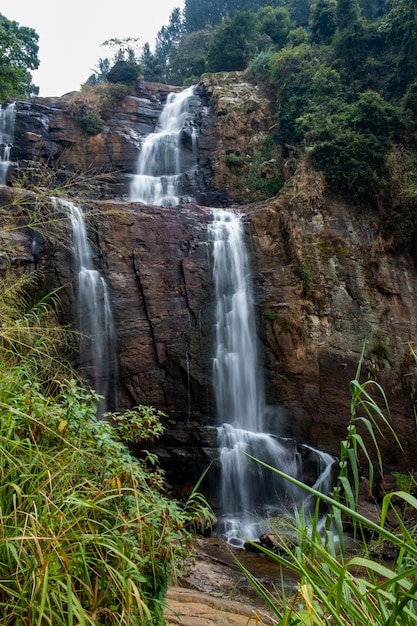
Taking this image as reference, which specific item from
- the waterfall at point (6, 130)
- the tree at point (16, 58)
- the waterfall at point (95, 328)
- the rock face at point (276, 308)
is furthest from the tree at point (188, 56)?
the waterfall at point (95, 328)

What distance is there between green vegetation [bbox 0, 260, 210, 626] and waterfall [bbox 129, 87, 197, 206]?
477 inches

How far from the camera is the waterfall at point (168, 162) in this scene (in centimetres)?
1448

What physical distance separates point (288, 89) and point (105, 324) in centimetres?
1149

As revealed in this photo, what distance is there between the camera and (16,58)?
21656 millimetres

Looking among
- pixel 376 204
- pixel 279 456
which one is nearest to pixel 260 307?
pixel 279 456

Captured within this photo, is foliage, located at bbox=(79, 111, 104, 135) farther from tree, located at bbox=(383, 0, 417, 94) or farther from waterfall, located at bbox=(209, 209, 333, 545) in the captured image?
tree, located at bbox=(383, 0, 417, 94)

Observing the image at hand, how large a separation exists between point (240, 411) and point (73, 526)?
7.99m

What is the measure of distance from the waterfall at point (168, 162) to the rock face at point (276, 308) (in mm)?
3664

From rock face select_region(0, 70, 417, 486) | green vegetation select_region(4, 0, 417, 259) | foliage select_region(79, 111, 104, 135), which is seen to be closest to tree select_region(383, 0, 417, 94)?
green vegetation select_region(4, 0, 417, 259)

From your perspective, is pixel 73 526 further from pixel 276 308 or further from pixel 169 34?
pixel 169 34

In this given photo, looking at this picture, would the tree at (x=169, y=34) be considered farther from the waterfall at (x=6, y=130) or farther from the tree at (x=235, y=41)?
the waterfall at (x=6, y=130)

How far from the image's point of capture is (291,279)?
10438 millimetres

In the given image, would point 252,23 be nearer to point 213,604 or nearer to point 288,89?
point 288,89

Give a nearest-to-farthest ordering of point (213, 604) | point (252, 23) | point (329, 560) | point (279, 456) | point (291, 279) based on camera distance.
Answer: point (329, 560) → point (213, 604) → point (279, 456) → point (291, 279) → point (252, 23)
